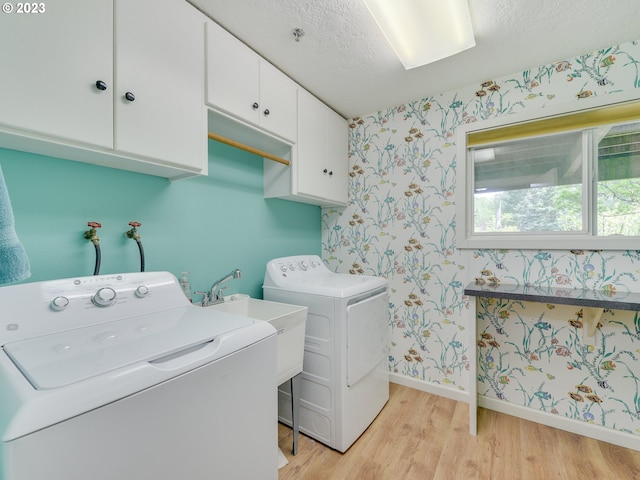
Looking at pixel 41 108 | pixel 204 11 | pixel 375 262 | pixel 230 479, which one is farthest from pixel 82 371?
pixel 375 262

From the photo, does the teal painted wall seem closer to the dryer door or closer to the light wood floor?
the dryer door

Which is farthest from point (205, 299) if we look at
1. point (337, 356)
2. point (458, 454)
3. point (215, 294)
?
point (458, 454)

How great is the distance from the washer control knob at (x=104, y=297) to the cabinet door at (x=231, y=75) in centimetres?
95

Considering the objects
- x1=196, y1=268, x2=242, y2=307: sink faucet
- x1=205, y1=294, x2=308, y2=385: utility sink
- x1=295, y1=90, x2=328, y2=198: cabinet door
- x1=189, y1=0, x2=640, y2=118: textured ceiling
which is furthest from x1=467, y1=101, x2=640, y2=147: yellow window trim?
x1=196, y1=268, x2=242, y2=307: sink faucet

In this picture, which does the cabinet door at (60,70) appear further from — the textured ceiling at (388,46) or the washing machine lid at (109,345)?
the washing machine lid at (109,345)

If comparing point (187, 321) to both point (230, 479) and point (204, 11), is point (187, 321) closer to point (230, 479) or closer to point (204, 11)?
point (230, 479)

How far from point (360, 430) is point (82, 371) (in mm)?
1633

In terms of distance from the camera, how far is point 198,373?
2.56 feet

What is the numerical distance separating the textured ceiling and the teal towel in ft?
4.05

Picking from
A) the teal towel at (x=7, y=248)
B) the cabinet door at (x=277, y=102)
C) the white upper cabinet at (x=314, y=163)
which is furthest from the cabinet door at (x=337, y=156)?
the teal towel at (x=7, y=248)

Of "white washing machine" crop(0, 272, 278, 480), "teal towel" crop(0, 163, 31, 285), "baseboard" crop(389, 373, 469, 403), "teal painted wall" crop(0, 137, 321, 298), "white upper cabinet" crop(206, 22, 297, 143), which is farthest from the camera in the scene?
"baseboard" crop(389, 373, 469, 403)

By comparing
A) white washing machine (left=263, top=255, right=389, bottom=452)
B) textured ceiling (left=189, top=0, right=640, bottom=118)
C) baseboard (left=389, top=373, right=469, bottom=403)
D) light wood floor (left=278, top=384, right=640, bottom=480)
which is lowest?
light wood floor (left=278, top=384, right=640, bottom=480)

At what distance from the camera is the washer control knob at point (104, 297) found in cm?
103

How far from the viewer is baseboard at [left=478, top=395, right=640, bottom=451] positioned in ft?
5.46
